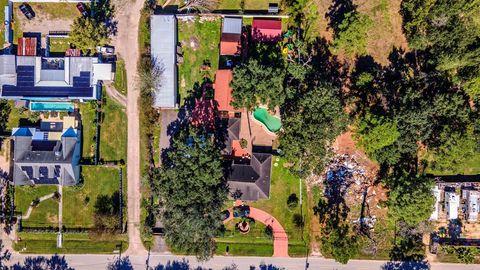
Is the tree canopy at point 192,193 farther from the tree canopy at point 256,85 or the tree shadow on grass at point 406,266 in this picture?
the tree shadow on grass at point 406,266

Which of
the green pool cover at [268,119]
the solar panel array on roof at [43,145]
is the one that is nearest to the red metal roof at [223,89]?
the green pool cover at [268,119]

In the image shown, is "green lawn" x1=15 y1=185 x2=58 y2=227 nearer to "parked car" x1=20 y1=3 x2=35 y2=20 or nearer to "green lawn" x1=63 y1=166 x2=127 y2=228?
"green lawn" x1=63 y1=166 x2=127 y2=228

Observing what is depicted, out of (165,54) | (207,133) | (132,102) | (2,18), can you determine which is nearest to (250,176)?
(207,133)

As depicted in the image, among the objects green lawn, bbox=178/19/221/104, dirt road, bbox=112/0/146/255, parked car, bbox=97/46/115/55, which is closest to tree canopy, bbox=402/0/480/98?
green lawn, bbox=178/19/221/104

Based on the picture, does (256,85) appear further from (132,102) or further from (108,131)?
(108,131)

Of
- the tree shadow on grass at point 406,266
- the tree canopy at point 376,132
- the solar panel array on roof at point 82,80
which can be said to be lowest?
the tree shadow on grass at point 406,266
